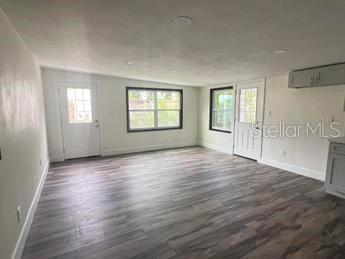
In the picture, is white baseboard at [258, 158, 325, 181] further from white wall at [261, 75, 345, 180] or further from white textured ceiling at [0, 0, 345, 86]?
white textured ceiling at [0, 0, 345, 86]

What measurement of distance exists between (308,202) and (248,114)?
275 cm

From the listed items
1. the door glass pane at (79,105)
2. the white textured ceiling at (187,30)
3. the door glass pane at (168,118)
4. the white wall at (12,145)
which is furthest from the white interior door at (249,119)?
the white wall at (12,145)

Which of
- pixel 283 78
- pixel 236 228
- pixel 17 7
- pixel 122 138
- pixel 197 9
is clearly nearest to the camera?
pixel 197 9

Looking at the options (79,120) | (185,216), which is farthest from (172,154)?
(185,216)

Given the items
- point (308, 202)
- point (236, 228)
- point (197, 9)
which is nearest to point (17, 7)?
point (197, 9)

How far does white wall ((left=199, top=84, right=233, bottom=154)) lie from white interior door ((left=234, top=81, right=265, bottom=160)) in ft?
1.12

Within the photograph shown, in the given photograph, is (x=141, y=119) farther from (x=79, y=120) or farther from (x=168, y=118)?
(x=79, y=120)

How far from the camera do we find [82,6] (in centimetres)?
168

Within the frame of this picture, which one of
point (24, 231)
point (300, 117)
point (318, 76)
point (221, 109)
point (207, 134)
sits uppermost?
point (318, 76)

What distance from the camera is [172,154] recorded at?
5.82 m

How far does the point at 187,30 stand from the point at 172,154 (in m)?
4.13

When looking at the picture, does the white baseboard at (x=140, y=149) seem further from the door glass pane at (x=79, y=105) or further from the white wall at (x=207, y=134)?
the door glass pane at (x=79, y=105)

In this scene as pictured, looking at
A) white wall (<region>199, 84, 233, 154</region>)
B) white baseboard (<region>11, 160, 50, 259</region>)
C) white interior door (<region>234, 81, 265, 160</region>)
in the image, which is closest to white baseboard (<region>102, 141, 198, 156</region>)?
white wall (<region>199, 84, 233, 154</region>)

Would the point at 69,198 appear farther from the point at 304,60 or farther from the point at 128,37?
the point at 304,60
